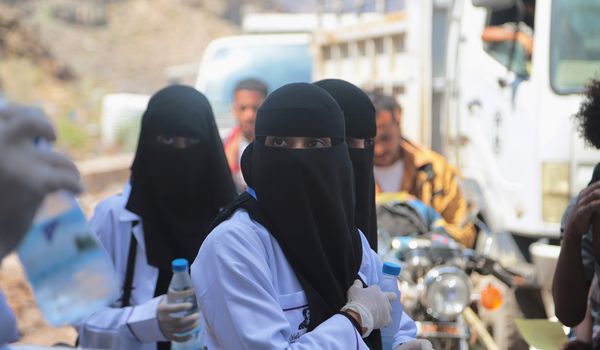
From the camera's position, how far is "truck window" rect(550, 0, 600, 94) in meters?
6.30

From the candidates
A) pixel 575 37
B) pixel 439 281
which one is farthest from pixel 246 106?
pixel 439 281

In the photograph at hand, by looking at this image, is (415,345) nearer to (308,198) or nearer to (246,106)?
(308,198)

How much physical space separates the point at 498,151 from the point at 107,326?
3.91m

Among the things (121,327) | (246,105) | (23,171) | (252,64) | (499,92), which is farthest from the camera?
(252,64)

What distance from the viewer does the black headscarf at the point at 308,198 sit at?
254cm

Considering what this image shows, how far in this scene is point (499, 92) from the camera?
6.74m

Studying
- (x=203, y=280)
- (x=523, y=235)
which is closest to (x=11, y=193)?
(x=203, y=280)

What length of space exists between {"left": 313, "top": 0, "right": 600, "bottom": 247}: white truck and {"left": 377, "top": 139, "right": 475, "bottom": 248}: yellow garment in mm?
755

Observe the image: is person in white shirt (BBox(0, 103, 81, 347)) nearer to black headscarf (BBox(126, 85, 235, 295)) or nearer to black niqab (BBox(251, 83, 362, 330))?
black niqab (BBox(251, 83, 362, 330))

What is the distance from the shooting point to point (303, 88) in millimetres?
2688

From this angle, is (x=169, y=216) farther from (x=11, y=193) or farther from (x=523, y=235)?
(x=523, y=235)

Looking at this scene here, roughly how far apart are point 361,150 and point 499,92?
11.4 ft

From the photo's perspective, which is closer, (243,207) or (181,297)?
(243,207)

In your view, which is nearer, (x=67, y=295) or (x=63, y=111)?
(x=67, y=295)
